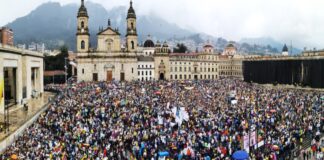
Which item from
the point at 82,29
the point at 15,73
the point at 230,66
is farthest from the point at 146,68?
the point at 15,73

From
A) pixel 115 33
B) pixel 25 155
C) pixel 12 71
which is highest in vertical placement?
pixel 115 33

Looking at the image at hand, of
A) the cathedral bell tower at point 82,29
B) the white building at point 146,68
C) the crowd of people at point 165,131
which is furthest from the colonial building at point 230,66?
the crowd of people at point 165,131

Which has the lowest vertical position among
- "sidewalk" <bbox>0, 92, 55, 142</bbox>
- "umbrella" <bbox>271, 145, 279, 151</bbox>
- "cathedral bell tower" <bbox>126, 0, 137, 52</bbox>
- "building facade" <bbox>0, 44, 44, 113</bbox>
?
"umbrella" <bbox>271, 145, 279, 151</bbox>

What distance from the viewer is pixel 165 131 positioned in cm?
2394

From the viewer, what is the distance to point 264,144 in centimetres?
2094

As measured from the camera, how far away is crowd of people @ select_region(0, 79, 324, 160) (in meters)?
20.1

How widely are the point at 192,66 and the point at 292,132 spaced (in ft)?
257

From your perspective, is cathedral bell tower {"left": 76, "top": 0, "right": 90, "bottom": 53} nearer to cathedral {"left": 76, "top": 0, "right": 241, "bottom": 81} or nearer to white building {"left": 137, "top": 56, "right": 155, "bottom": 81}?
cathedral {"left": 76, "top": 0, "right": 241, "bottom": 81}

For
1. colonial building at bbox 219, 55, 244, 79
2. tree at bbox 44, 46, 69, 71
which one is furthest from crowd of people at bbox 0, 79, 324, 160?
colonial building at bbox 219, 55, 244, 79

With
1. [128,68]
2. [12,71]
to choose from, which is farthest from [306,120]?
[128,68]

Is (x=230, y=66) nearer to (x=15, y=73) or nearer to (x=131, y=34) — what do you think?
(x=131, y=34)

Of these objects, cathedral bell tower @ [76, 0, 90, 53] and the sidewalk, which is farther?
cathedral bell tower @ [76, 0, 90, 53]

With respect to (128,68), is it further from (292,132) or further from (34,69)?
(292,132)

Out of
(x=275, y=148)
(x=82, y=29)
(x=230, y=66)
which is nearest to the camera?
(x=275, y=148)
